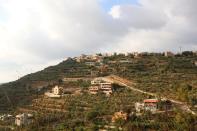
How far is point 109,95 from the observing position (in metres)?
68.9

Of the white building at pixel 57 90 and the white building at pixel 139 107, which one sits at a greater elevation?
the white building at pixel 57 90

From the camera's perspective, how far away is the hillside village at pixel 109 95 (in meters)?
52.2

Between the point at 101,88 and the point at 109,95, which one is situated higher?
the point at 101,88

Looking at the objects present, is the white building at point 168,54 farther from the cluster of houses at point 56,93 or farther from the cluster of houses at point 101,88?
the cluster of houses at point 56,93

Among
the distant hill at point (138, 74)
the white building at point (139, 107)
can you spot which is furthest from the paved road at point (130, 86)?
the white building at point (139, 107)

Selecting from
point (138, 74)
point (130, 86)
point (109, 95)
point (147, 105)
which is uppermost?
point (138, 74)

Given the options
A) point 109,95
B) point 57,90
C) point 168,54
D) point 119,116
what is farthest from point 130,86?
point 168,54

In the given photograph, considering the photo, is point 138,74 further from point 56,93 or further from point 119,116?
point 119,116

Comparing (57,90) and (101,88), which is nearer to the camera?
(101,88)

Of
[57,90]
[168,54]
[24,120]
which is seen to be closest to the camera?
[24,120]

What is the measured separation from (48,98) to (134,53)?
37.9 m

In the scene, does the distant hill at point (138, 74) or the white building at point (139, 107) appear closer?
the white building at point (139, 107)

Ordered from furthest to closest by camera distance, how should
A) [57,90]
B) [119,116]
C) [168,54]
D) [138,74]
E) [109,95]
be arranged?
1. [168,54]
2. [138,74]
3. [57,90]
4. [109,95]
5. [119,116]

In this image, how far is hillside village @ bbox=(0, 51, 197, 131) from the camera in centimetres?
5219
